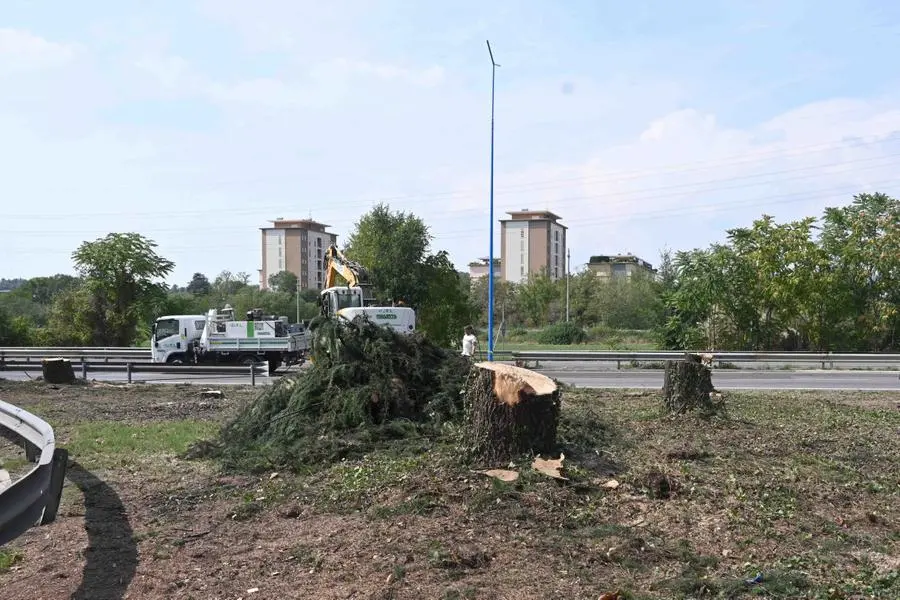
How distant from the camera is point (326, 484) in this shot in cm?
766

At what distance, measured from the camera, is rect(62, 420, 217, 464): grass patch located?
10.0 meters

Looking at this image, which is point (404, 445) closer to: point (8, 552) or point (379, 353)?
point (379, 353)

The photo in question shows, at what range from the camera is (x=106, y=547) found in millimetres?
6031

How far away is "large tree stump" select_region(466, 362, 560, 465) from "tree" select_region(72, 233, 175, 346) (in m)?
40.5

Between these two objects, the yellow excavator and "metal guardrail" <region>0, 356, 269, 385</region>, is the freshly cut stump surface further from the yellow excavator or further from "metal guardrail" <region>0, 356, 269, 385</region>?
the yellow excavator

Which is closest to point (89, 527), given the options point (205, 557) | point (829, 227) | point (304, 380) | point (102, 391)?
point (205, 557)

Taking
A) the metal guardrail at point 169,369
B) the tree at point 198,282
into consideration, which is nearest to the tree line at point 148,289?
the metal guardrail at point 169,369

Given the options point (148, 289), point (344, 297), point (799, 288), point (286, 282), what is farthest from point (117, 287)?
point (286, 282)

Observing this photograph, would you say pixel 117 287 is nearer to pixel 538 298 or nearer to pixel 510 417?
pixel 510 417

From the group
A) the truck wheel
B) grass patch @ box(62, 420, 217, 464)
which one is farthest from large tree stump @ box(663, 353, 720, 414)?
the truck wheel

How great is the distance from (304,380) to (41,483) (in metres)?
5.66

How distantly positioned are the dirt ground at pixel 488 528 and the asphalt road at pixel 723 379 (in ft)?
37.9

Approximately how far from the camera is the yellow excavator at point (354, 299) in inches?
1062

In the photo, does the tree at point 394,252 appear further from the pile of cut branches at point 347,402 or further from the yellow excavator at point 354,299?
the pile of cut branches at point 347,402
